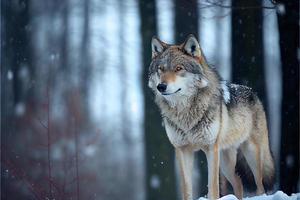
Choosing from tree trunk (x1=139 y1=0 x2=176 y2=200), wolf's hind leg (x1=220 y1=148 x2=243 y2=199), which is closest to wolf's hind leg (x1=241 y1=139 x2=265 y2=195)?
wolf's hind leg (x1=220 y1=148 x2=243 y2=199)

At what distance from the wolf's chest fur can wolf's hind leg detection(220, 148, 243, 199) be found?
104 centimetres

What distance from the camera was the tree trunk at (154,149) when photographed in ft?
32.1

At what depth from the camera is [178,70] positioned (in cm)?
603

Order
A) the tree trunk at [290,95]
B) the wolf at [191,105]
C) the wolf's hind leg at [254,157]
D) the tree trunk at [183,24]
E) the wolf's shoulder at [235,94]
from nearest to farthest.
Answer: the wolf at [191,105]
the wolf's shoulder at [235,94]
the wolf's hind leg at [254,157]
the tree trunk at [290,95]
the tree trunk at [183,24]

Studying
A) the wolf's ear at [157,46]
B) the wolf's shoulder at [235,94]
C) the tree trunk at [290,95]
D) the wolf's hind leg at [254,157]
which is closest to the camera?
the wolf's ear at [157,46]

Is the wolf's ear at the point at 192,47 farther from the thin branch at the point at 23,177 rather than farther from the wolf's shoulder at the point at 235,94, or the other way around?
the thin branch at the point at 23,177

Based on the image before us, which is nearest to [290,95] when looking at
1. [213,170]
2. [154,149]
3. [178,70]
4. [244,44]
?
[244,44]

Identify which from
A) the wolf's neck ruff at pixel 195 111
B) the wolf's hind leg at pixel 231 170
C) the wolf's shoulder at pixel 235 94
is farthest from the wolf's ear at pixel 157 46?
the wolf's hind leg at pixel 231 170

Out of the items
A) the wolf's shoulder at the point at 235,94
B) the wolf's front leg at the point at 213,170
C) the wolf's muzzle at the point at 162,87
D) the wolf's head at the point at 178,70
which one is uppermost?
the wolf's head at the point at 178,70

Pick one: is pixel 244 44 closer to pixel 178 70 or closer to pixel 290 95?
pixel 290 95

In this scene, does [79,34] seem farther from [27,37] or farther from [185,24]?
[185,24]

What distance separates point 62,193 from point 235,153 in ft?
7.25

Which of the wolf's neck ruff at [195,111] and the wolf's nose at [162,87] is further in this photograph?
the wolf's neck ruff at [195,111]

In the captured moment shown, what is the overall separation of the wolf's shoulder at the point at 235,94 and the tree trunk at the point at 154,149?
264cm
